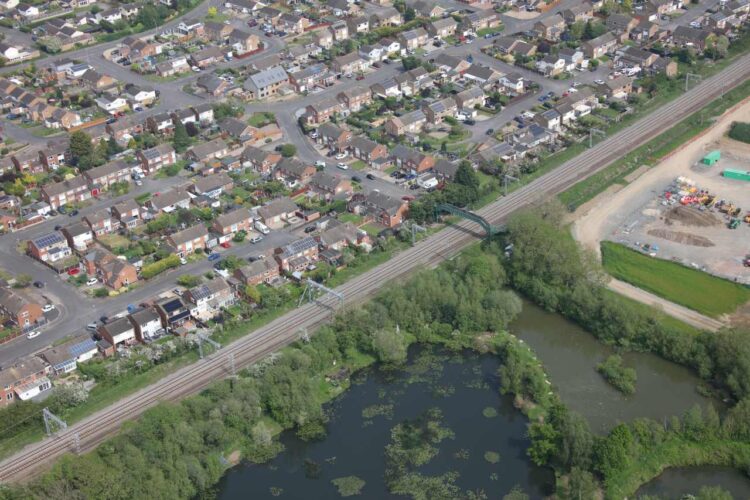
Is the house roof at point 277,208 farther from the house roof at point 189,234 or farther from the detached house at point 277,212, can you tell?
the house roof at point 189,234

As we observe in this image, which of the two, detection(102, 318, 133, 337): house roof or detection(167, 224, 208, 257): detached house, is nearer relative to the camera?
detection(102, 318, 133, 337): house roof

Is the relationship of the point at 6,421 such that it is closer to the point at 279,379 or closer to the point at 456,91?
the point at 279,379

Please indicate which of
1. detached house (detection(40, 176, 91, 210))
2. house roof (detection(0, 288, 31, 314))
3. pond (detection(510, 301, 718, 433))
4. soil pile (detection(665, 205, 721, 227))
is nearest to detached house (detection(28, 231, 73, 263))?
house roof (detection(0, 288, 31, 314))

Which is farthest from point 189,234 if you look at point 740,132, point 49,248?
point 740,132

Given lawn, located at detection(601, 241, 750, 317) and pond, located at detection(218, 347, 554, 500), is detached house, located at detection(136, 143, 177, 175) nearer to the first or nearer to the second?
pond, located at detection(218, 347, 554, 500)

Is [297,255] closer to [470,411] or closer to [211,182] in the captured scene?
[211,182]

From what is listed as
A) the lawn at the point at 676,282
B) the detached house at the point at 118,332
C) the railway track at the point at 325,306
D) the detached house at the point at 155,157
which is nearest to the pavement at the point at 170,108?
the detached house at the point at 155,157
